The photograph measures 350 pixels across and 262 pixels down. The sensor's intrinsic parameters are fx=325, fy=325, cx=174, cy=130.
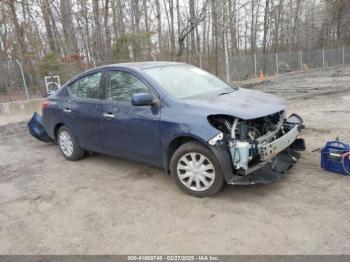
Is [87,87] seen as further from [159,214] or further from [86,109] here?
[159,214]

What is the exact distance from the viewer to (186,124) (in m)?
3.88

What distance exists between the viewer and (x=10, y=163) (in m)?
6.11

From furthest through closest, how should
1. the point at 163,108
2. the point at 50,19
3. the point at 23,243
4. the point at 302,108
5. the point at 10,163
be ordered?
1. the point at 50,19
2. the point at 302,108
3. the point at 10,163
4. the point at 163,108
5. the point at 23,243

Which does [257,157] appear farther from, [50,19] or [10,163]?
[50,19]

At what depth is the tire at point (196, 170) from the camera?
384cm

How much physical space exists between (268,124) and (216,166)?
3.29 ft

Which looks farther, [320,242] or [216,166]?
[216,166]

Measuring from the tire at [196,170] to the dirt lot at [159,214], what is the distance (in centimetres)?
14

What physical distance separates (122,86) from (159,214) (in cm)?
200

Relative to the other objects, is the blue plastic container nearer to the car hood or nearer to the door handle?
the car hood

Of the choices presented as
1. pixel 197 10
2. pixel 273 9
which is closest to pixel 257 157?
pixel 197 10

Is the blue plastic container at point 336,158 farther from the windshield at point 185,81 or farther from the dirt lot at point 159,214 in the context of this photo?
the windshield at point 185,81

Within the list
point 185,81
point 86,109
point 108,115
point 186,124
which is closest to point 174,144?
point 186,124

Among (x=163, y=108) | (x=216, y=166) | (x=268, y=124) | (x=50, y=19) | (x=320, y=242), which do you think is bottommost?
(x=320, y=242)
